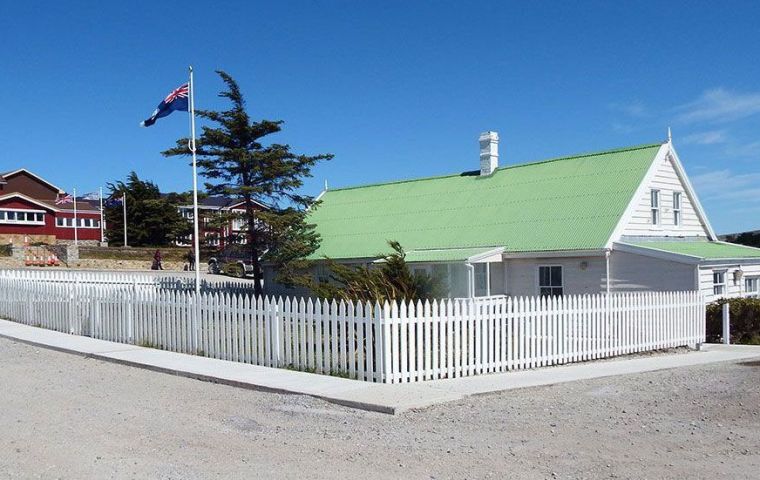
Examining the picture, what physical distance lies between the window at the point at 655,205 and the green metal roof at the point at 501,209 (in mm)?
961

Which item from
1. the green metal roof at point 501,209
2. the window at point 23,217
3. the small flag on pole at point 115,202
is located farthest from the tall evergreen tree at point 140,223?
the green metal roof at point 501,209

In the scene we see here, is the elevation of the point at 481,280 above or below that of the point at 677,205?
below

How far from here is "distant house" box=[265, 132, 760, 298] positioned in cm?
2023

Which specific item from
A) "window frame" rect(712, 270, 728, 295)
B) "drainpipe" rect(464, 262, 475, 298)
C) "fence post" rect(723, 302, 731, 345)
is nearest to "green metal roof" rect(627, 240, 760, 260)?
"window frame" rect(712, 270, 728, 295)

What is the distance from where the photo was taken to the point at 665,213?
75.0 ft

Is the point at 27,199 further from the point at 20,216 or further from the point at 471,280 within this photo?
the point at 471,280

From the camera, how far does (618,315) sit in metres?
15.4

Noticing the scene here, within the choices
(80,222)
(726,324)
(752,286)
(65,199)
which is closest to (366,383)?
(726,324)

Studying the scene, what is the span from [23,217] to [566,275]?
54064 millimetres

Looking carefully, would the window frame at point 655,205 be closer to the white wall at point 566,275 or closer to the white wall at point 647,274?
the white wall at point 647,274

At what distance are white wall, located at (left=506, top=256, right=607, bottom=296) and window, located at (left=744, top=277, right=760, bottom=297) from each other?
510 cm

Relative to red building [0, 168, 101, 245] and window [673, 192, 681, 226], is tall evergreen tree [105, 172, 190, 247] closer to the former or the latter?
red building [0, 168, 101, 245]

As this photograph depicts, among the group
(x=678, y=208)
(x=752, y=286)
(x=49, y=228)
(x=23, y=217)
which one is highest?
(x=23, y=217)

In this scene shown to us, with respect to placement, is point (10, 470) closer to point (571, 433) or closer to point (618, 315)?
point (571, 433)
